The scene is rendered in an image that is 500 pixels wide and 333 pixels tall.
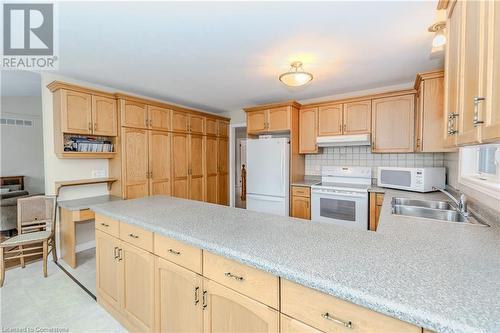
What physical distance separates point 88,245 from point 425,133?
463 centimetres

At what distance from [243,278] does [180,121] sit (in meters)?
3.50

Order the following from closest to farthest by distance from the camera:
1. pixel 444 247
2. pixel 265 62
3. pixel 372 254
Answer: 1. pixel 372 254
2. pixel 444 247
3. pixel 265 62

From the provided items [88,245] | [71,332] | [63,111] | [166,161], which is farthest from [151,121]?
[71,332]

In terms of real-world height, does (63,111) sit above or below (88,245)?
above

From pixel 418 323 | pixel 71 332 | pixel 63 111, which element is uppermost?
pixel 63 111

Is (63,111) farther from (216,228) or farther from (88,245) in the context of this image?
(216,228)

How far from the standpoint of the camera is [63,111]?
9.07 ft

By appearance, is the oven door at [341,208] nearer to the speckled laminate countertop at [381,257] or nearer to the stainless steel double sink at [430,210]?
the stainless steel double sink at [430,210]


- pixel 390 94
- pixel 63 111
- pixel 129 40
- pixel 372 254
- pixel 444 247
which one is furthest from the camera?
pixel 390 94

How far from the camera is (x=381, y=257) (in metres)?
0.95

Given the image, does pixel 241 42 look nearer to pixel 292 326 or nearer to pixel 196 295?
pixel 196 295

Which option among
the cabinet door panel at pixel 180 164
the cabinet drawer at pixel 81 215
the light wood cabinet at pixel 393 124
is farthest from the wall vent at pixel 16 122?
the light wood cabinet at pixel 393 124

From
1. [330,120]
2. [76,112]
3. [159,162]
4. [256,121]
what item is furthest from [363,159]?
[76,112]

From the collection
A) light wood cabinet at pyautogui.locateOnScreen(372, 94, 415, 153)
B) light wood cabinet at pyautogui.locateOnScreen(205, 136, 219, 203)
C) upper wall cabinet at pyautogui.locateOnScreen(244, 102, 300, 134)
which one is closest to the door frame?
light wood cabinet at pyautogui.locateOnScreen(205, 136, 219, 203)
